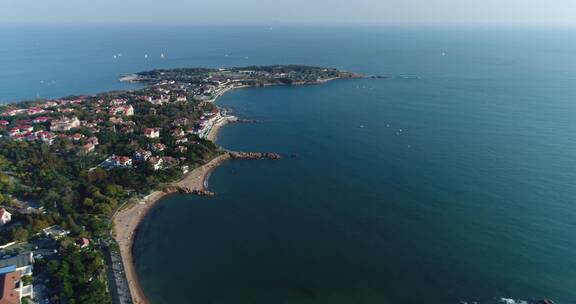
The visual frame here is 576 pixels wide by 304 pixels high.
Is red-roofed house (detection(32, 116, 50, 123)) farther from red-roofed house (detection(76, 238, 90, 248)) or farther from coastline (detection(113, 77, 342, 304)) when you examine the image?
red-roofed house (detection(76, 238, 90, 248))

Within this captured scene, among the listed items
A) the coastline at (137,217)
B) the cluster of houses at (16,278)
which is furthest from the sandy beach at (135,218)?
the cluster of houses at (16,278)

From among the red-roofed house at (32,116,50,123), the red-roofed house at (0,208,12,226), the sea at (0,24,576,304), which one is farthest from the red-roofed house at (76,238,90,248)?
the red-roofed house at (32,116,50,123)

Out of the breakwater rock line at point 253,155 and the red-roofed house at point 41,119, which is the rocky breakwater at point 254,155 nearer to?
the breakwater rock line at point 253,155

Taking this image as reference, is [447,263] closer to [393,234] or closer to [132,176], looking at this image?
[393,234]

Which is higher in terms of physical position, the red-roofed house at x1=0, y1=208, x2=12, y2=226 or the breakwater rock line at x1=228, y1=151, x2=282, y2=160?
the breakwater rock line at x1=228, y1=151, x2=282, y2=160

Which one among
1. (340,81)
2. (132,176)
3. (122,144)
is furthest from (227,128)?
(340,81)

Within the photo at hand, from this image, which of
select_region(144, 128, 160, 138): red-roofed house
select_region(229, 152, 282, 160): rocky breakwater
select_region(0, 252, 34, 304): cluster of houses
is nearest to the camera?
select_region(0, 252, 34, 304): cluster of houses
